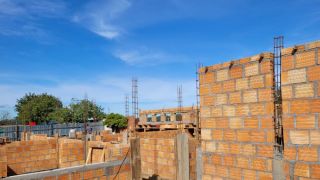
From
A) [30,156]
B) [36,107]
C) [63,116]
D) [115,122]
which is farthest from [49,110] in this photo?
[30,156]

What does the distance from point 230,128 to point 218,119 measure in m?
0.23

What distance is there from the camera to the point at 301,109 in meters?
3.19

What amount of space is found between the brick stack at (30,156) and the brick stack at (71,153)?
18.7 inches

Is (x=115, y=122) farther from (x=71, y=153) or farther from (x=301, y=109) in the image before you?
(x=301, y=109)

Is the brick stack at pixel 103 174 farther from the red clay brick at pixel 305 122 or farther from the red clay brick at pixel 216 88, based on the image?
the red clay brick at pixel 305 122

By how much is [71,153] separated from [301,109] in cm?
881

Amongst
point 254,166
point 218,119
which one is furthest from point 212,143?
point 254,166

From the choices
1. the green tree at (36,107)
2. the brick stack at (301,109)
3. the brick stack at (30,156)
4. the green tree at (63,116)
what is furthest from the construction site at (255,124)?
the green tree at (36,107)

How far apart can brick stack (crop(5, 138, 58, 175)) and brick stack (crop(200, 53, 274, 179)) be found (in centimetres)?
773

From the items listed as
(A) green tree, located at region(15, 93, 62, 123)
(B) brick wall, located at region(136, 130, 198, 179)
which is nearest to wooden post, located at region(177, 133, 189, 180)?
(B) brick wall, located at region(136, 130, 198, 179)

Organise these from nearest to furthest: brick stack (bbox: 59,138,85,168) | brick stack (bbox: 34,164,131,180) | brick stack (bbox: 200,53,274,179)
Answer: brick stack (bbox: 200,53,274,179)
brick stack (bbox: 34,164,131,180)
brick stack (bbox: 59,138,85,168)

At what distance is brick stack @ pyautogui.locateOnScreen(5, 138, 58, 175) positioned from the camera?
384 inches

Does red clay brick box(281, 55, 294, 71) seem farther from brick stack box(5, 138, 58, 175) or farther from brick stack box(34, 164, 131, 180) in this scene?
brick stack box(5, 138, 58, 175)

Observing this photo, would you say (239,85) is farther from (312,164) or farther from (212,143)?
(312,164)
